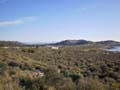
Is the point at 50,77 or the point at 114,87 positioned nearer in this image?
the point at 114,87

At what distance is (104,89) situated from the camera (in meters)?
10.5

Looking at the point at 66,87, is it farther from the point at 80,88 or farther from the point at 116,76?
the point at 116,76

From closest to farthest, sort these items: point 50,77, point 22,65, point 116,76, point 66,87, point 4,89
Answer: point 4,89 < point 66,87 < point 50,77 < point 116,76 < point 22,65

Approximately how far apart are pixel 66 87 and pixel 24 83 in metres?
2.83

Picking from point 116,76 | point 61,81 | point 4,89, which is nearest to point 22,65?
point 116,76

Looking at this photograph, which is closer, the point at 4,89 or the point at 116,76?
the point at 4,89

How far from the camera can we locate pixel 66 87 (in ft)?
35.3

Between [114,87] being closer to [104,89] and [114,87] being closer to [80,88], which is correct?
[104,89]

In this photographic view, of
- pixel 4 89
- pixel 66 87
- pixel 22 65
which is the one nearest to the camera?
pixel 4 89

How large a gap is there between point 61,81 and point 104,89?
2.33m

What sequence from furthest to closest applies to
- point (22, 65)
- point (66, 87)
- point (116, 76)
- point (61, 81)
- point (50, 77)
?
point (22, 65) < point (116, 76) < point (50, 77) < point (61, 81) < point (66, 87)

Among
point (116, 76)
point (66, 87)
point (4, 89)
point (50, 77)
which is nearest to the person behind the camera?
point (4, 89)

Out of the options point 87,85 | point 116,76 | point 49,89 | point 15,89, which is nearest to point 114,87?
point 87,85

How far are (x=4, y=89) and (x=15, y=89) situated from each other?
49 cm
